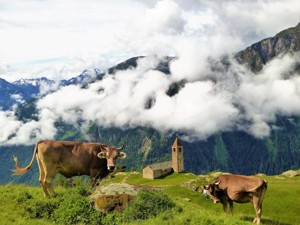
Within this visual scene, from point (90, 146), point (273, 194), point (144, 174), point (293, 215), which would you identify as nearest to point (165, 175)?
point (144, 174)

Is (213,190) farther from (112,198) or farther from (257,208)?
(112,198)

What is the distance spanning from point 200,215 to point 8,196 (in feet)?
35.7

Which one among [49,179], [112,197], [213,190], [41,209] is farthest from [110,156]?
[213,190]

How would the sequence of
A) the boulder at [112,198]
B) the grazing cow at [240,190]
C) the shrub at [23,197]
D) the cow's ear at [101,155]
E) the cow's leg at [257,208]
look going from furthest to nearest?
the cow's ear at [101,155] → the grazing cow at [240,190] → the shrub at [23,197] → the cow's leg at [257,208] → the boulder at [112,198]

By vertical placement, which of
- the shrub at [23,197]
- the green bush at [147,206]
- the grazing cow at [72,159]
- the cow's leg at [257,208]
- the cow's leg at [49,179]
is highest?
the grazing cow at [72,159]

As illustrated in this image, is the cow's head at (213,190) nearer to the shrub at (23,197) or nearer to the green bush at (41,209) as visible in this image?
the green bush at (41,209)

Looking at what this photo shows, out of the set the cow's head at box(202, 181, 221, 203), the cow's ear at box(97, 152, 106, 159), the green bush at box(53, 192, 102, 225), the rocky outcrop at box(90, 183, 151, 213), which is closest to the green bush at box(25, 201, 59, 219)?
the green bush at box(53, 192, 102, 225)

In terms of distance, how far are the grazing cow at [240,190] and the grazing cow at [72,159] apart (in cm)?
596

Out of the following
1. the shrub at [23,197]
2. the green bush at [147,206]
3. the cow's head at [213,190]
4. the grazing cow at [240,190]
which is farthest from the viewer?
the cow's head at [213,190]

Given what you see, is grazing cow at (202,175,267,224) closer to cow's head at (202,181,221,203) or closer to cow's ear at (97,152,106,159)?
cow's head at (202,181,221,203)

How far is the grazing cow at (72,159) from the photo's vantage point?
70.8 ft

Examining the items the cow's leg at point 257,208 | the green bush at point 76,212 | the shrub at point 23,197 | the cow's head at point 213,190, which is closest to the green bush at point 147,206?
the green bush at point 76,212

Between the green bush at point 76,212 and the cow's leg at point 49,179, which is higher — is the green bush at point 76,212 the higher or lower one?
the lower one

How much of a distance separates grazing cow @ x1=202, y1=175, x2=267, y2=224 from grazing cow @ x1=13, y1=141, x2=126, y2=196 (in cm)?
596
